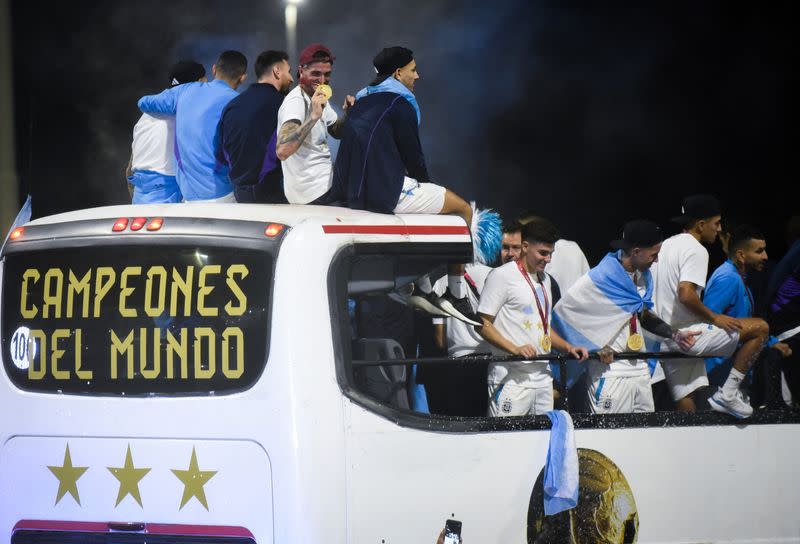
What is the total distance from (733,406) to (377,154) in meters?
2.10

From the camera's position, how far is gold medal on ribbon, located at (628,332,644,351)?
5.82 m

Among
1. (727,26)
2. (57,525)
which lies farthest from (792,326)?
(727,26)

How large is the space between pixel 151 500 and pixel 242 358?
26.5 inches

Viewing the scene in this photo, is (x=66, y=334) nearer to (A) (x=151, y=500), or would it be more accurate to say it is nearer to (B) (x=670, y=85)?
(A) (x=151, y=500)

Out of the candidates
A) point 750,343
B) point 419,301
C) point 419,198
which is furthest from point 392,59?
point 750,343

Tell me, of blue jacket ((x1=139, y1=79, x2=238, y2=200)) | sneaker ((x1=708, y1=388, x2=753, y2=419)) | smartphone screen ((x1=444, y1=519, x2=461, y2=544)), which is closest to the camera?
smartphone screen ((x1=444, y1=519, x2=461, y2=544))

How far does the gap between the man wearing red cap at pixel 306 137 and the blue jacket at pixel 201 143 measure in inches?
22.1

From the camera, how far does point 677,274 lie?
6047 millimetres

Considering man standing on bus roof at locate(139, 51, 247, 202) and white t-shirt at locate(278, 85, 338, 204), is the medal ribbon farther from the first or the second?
man standing on bus roof at locate(139, 51, 247, 202)

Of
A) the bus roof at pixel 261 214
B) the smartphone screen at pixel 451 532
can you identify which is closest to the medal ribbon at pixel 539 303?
the bus roof at pixel 261 214

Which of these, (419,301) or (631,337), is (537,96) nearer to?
(631,337)

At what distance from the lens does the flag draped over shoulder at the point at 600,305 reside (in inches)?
228

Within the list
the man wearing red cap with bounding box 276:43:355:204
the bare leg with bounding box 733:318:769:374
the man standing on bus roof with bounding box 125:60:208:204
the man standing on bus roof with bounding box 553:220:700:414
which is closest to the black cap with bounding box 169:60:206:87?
the man standing on bus roof with bounding box 125:60:208:204

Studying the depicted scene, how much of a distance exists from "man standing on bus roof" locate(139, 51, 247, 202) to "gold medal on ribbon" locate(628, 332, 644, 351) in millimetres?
2371
